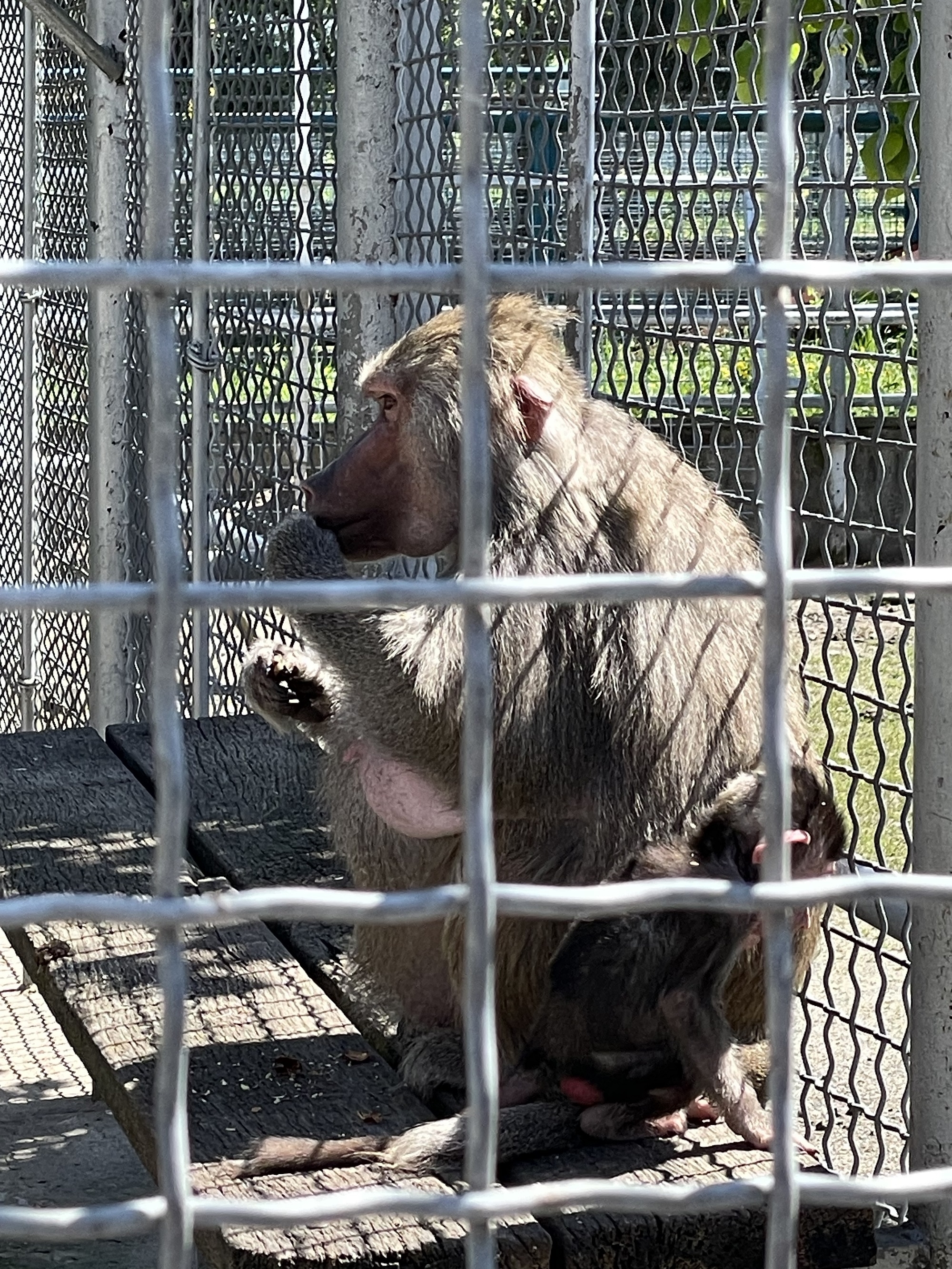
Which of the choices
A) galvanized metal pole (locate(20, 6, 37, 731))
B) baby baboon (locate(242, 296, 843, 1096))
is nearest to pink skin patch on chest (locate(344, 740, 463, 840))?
baby baboon (locate(242, 296, 843, 1096))

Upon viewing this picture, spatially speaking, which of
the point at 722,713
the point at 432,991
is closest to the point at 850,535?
the point at 722,713

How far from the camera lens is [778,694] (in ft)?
4.76

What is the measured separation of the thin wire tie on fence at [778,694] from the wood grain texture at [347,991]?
90 cm

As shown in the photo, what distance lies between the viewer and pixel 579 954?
2764 millimetres

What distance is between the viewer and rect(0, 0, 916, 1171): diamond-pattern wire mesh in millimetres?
3168

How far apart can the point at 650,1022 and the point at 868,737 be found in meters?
5.31

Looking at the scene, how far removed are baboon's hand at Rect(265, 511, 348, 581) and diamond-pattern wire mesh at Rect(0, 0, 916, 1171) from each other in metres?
0.40

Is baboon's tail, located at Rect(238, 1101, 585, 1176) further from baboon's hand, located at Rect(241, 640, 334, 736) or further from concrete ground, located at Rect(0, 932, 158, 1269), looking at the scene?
concrete ground, located at Rect(0, 932, 158, 1269)

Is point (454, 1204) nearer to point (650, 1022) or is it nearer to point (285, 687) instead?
point (650, 1022)

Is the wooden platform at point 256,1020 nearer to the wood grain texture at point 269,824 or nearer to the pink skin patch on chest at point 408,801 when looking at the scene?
the wood grain texture at point 269,824

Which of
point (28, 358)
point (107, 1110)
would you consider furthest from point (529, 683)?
point (28, 358)

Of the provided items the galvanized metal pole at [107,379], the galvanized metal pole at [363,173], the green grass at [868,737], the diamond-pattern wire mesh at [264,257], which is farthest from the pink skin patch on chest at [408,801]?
the galvanized metal pole at [107,379]

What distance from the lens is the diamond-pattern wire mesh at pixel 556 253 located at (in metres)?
3.17

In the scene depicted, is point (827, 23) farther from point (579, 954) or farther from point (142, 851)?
point (142, 851)
